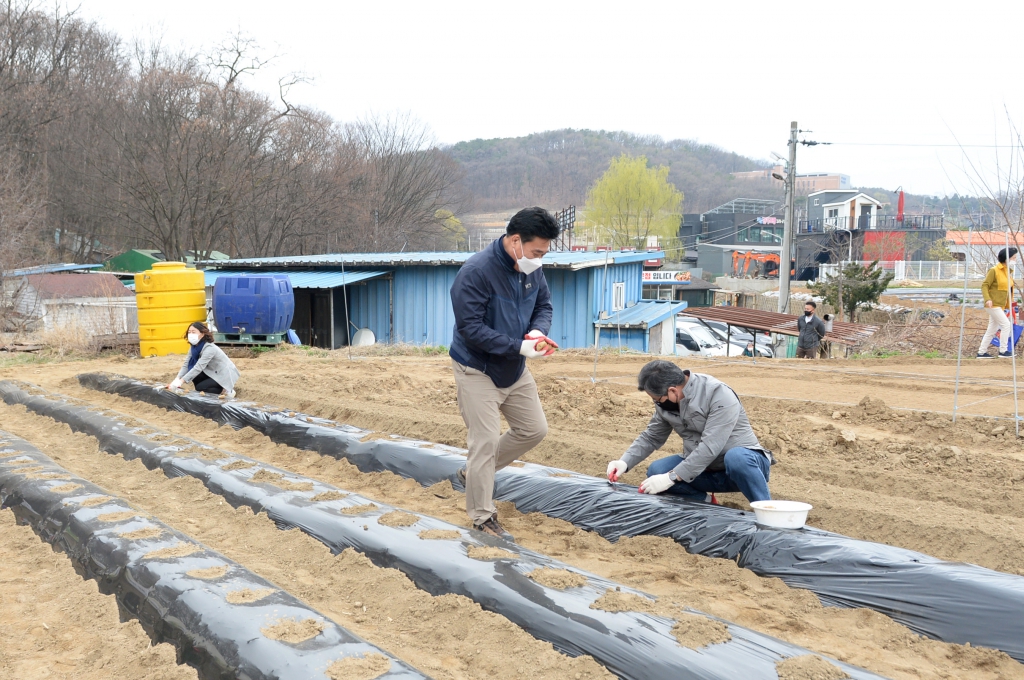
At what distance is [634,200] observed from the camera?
5722cm

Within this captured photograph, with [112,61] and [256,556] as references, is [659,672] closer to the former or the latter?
[256,556]

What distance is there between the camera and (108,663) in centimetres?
282

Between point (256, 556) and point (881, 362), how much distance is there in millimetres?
10771

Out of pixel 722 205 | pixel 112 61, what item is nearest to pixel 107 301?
pixel 112 61

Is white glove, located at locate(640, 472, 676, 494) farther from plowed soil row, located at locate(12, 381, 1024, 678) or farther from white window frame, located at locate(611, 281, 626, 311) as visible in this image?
white window frame, located at locate(611, 281, 626, 311)

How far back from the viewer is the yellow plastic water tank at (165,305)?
13.2 metres

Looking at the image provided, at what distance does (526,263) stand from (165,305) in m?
11.4

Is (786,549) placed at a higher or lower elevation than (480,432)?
lower

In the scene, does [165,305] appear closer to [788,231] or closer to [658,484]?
[658,484]

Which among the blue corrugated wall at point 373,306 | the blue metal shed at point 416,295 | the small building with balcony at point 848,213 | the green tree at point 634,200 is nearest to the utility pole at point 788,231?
the blue metal shed at point 416,295

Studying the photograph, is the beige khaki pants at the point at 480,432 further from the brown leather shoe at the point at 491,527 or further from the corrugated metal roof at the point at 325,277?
the corrugated metal roof at the point at 325,277

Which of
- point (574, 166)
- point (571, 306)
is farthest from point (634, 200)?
point (571, 306)

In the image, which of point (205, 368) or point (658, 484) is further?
point (205, 368)

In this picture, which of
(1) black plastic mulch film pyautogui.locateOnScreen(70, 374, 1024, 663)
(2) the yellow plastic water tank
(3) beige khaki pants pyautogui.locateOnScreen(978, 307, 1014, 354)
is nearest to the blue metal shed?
(2) the yellow plastic water tank
